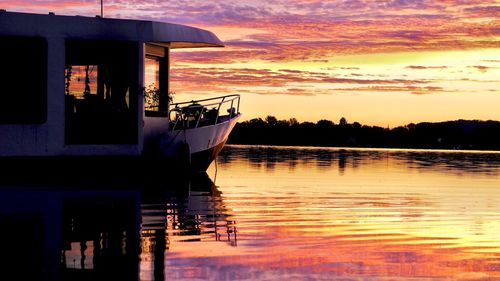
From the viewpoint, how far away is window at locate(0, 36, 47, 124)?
69.3 feet

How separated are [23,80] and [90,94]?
1.80 m

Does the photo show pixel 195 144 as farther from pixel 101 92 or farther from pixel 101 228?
pixel 101 228

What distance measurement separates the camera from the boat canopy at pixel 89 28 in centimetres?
2080

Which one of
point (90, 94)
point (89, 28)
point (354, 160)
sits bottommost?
point (354, 160)

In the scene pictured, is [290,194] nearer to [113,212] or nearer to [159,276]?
[113,212]

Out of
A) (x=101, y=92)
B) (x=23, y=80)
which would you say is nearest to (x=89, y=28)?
(x=101, y=92)

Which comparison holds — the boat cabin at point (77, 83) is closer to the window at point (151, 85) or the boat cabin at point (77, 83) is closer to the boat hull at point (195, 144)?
the window at point (151, 85)

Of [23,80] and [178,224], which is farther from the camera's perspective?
[23,80]

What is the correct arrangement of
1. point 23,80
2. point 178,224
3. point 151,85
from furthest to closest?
point 151,85
point 23,80
point 178,224

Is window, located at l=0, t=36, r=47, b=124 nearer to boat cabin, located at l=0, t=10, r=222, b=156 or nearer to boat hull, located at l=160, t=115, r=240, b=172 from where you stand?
boat cabin, located at l=0, t=10, r=222, b=156

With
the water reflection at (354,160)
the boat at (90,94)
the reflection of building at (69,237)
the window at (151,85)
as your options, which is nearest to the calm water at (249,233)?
the reflection of building at (69,237)

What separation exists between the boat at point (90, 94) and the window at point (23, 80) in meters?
0.02

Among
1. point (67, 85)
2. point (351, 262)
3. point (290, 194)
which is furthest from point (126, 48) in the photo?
point (351, 262)

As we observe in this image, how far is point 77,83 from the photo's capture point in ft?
73.4
